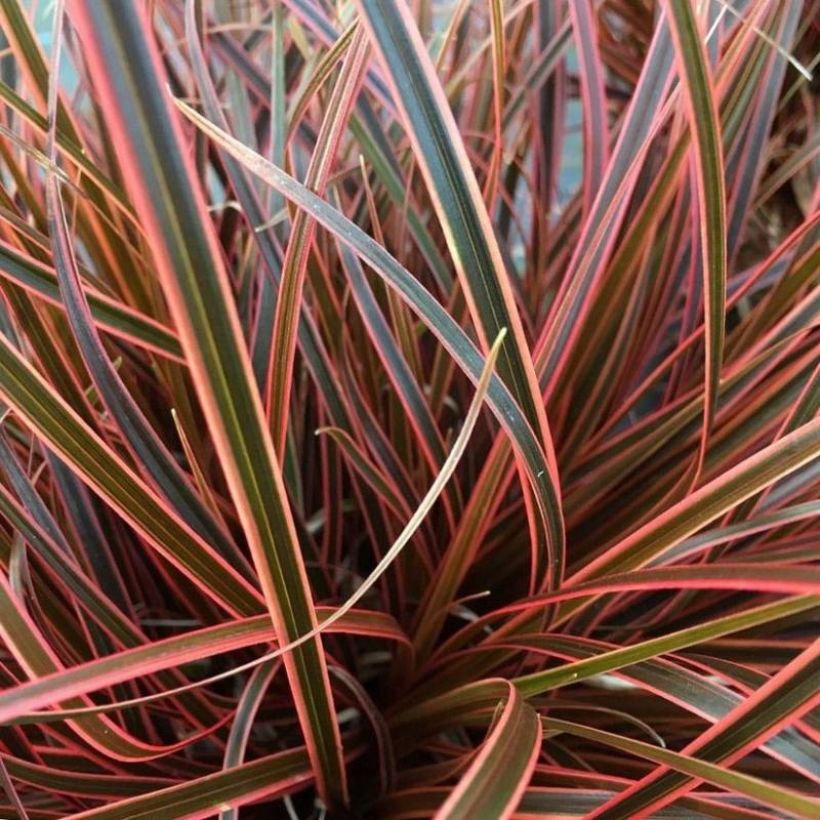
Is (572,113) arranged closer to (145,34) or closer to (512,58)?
(512,58)

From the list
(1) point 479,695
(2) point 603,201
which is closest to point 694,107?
(2) point 603,201

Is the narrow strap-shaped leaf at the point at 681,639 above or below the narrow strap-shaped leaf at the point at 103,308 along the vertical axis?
below

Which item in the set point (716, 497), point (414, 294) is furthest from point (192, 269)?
point (716, 497)

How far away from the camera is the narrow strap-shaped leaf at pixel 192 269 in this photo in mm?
139

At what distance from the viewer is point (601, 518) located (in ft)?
1.36

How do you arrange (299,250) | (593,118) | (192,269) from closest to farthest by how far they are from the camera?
(192,269) < (299,250) < (593,118)

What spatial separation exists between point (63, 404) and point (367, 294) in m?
0.14

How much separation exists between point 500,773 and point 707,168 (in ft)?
0.64

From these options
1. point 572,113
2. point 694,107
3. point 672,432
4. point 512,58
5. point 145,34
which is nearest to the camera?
point 145,34

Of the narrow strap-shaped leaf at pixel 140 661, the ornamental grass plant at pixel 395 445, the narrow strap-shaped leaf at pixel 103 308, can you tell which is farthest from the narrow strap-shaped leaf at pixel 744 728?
the narrow strap-shaped leaf at pixel 103 308

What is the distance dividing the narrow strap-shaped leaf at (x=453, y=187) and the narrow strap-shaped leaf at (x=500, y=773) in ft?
0.23

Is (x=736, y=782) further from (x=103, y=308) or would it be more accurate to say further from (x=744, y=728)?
(x=103, y=308)

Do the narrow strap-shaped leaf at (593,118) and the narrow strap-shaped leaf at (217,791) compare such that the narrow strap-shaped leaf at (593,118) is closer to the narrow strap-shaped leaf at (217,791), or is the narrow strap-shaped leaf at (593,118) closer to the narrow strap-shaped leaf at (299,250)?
the narrow strap-shaped leaf at (299,250)

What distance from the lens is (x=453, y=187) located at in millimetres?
241
